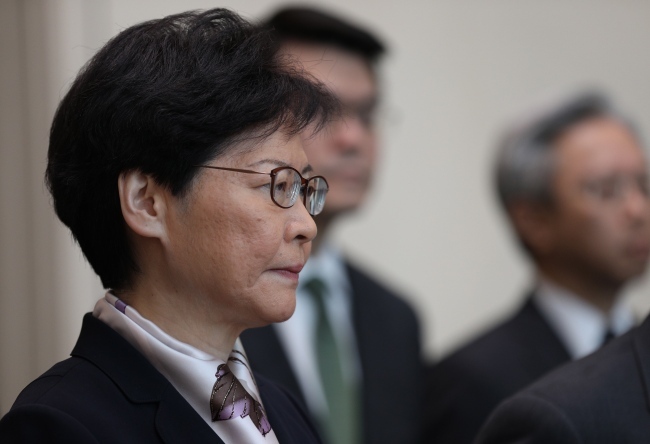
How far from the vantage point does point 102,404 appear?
2.03 meters

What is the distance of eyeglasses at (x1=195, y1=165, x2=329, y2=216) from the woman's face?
1cm

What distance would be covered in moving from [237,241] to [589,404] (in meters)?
0.93

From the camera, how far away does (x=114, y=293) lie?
227 cm

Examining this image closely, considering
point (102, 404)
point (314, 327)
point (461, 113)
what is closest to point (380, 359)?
point (314, 327)

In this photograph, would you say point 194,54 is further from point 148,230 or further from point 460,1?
point 460,1

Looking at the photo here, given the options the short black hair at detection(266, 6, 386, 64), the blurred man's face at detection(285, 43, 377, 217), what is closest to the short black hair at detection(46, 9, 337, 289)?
the blurred man's face at detection(285, 43, 377, 217)

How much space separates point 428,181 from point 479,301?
34.1 inches

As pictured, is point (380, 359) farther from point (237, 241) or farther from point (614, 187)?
point (237, 241)

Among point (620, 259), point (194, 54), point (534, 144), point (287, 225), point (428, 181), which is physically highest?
point (194, 54)

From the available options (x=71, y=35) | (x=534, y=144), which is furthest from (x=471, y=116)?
(x=71, y=35)

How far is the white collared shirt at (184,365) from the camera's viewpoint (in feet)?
6.98

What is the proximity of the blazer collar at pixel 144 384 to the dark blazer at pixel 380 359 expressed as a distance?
146 centimetres

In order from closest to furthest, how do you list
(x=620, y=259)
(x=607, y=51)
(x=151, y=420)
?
(x=151, y=420), (x=620, y=259), (x=607, y=51)

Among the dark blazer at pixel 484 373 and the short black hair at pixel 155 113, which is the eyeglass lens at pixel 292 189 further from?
the dark blazer at pixel 484 373
